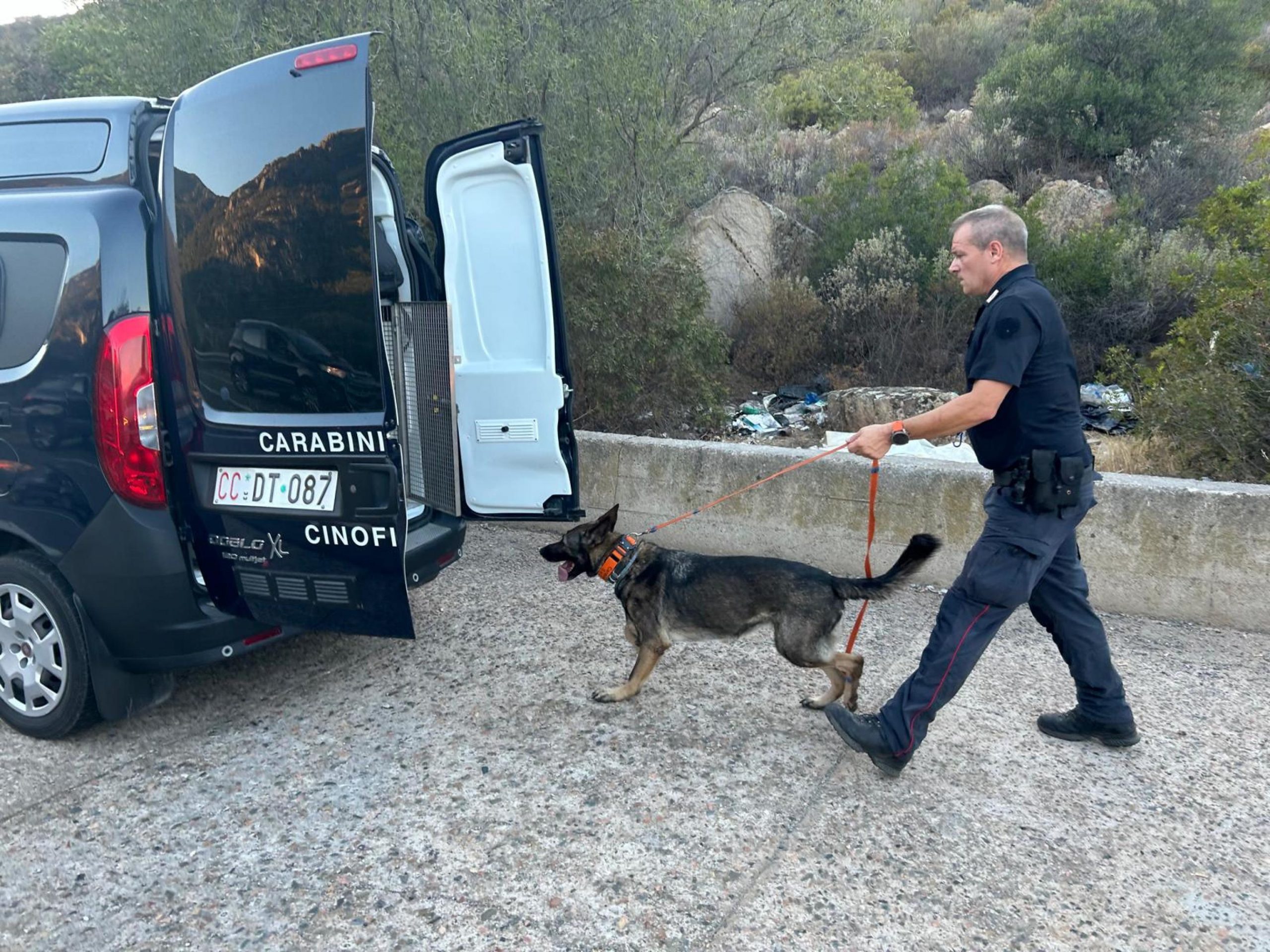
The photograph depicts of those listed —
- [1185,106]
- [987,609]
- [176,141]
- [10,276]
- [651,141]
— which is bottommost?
[987,609]

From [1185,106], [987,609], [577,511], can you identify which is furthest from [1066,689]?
[1185,106]

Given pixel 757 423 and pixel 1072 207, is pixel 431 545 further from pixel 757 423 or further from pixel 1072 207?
pixel 1072 207

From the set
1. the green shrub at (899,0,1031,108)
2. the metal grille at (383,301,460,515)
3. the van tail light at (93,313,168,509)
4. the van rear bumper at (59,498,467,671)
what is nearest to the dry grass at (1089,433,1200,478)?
the metal grille at (383,301,460,515)

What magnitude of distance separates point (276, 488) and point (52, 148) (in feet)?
5.13

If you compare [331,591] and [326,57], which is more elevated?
[326,57]

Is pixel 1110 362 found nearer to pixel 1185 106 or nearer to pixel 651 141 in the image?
pixel 651 141

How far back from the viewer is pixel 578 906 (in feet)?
8.54

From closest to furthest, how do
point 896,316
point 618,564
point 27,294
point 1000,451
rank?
point 1000,451, point 27,294, point 618,564, point 896,316

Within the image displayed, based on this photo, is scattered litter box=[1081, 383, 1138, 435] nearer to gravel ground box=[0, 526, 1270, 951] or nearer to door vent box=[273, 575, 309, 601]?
gravel ground box=[0, 526, 1270, 951]

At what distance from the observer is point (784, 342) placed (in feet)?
31.6

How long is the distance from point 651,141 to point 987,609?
5407mm

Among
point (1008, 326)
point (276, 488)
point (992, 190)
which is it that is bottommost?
point (276, 488)

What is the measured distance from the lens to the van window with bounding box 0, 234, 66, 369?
3205 mm

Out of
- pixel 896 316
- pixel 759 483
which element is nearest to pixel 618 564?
pixel 759 483
